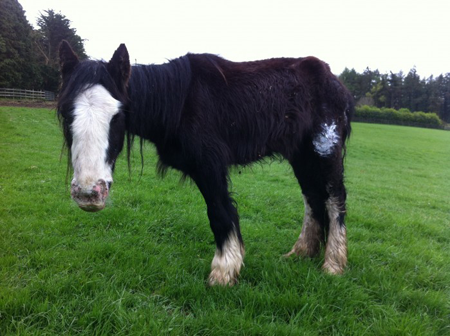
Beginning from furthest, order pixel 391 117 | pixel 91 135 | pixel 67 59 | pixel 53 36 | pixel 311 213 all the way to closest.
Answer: pixel 391 117
pixel 53 36
pixel 311 213
pixel 67 59
pixel 91 135

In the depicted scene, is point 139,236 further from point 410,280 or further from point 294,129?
point 410,280

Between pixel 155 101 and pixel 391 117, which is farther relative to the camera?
pixel 391 117

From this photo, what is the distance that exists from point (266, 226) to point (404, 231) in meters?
2.41

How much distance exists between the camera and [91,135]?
202 centimetres

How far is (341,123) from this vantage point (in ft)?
11.3

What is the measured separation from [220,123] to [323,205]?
173cm

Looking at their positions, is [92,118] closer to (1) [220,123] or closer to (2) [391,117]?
(1) [220,123]

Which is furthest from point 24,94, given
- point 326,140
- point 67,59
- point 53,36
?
point 326,140

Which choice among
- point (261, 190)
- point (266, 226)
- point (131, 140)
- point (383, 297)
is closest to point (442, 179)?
point (261, 190)

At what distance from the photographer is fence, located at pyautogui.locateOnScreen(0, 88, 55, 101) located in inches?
1033

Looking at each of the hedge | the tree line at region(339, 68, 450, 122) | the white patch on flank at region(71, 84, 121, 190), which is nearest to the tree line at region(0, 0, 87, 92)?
the white patch on flank at region(71, 84, 121, 190)

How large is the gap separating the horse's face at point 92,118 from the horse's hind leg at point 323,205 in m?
2.21

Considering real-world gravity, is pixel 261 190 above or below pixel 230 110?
below

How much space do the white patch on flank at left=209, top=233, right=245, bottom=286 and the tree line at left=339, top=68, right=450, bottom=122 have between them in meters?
89.5
